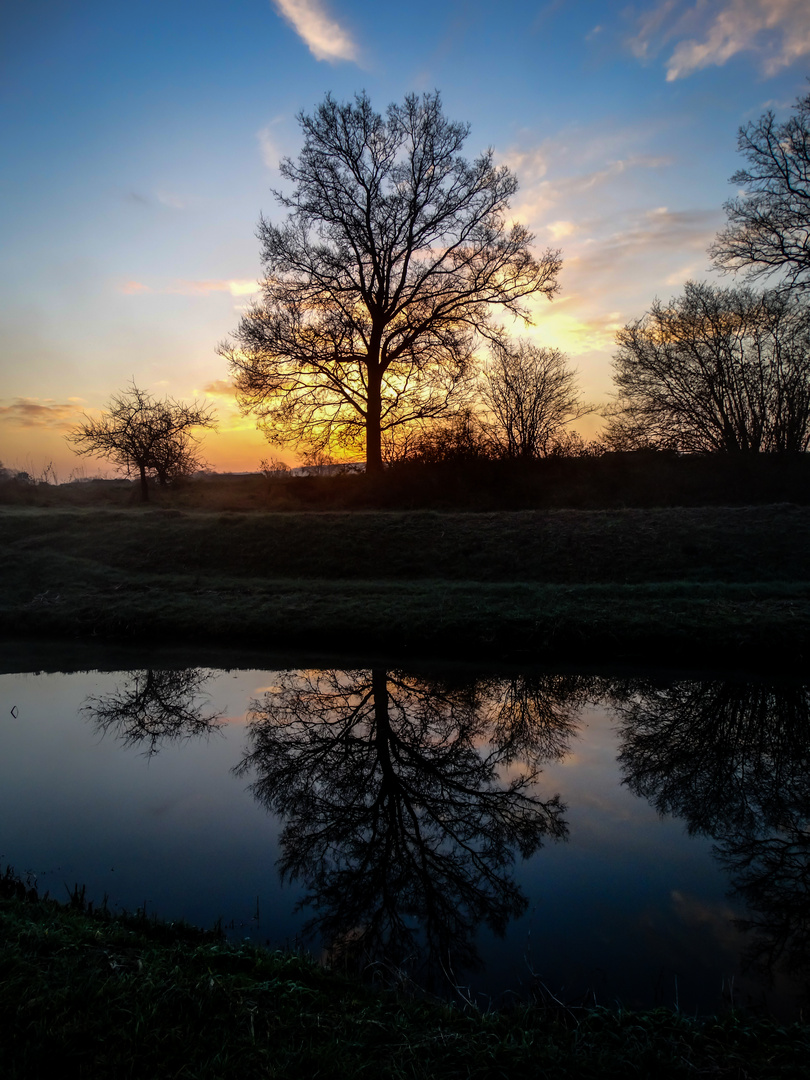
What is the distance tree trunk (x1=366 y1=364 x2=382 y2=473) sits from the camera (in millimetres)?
23406

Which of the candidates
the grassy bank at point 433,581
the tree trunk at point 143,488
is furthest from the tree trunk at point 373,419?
the tree trunk at point 143,488

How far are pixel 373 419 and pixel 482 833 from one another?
64.4 ft

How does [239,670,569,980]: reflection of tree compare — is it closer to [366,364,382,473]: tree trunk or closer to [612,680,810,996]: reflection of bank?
[612,680,810,996]: reflection of bank

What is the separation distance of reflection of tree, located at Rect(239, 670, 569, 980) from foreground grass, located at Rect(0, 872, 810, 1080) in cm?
79

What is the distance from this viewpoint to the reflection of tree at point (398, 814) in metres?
4.23

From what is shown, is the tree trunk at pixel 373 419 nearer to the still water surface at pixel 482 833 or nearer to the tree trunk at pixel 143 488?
the tree trunk at pixel 143 488

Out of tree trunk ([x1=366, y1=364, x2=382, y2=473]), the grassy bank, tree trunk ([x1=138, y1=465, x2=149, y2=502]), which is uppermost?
tree trunk ([x1=366, y1=364, x2=382, y2=473])

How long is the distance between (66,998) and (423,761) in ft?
13.7

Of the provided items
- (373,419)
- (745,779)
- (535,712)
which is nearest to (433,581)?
(535,712)

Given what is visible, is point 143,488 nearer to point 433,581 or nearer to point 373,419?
point 373,419

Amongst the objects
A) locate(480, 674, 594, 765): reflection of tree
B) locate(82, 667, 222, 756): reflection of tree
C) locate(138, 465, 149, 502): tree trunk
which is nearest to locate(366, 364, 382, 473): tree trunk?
locate(138, 465, 149, 502): tree trunk

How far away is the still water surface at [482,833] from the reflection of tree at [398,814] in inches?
0.9

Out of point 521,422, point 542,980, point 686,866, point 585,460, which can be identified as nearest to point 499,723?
→ point 686,866

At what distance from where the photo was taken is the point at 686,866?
4.75 meters
